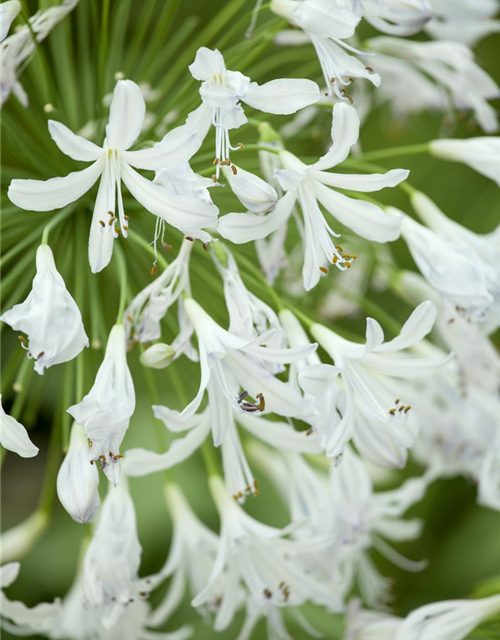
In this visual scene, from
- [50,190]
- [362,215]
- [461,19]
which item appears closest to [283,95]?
[362,215]

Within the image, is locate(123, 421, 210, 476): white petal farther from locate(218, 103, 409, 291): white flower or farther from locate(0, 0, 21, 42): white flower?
locate(0, 0, 21, 42): white flower

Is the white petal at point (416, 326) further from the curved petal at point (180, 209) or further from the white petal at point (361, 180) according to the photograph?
the curved petal at point (180, 209)

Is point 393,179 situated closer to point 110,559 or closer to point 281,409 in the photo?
point 281,409

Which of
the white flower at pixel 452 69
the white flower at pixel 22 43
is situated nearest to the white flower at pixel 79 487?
the white flower at pixel 22 43

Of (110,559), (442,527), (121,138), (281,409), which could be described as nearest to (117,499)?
(110,559)

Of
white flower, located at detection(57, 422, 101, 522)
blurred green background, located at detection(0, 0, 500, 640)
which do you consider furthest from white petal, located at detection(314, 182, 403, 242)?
white flower, located at detection(57, 422, 101, 522)
